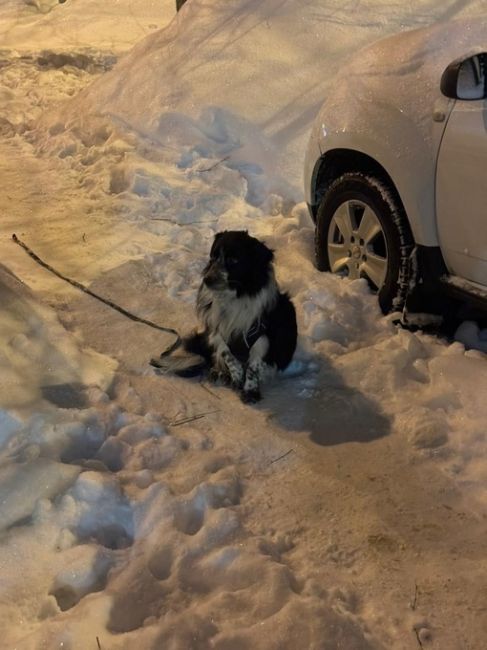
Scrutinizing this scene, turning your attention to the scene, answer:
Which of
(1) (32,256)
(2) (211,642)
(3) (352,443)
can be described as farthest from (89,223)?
(2) (211,642)

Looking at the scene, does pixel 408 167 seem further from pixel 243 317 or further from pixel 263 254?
pixel 243 317

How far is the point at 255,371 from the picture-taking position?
167 inches

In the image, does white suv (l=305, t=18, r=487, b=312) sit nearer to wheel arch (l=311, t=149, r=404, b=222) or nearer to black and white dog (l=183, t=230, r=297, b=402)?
wheel arch (l=311, t=149, r=404, b=222)

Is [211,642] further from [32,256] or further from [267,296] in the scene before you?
[32,256]

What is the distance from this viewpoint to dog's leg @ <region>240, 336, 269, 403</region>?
419 cm

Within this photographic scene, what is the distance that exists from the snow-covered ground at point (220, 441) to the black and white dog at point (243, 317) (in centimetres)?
18

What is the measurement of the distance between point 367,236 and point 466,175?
3.39 ft

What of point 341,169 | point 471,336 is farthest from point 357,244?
point 471,336

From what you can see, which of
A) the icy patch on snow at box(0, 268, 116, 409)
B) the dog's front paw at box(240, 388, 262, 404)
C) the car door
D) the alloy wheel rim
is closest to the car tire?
the alloy wheel rim

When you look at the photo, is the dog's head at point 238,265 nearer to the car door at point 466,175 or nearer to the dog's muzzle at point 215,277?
the dog's muzzle at point 215,277

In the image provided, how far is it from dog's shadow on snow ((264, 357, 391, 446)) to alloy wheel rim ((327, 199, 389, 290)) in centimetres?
81

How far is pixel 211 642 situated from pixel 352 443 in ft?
5.20

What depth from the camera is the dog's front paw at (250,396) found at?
4.17m

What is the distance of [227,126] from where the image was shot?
7730 mm
